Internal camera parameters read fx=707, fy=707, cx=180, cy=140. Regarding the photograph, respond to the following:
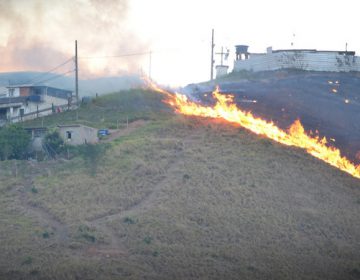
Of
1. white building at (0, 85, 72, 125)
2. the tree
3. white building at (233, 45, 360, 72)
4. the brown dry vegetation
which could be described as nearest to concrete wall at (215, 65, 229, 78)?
white building at (233, 45, 360, 72)

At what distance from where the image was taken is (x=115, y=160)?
56.3 metres

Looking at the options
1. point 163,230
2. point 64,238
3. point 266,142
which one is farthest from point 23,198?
point 266,142

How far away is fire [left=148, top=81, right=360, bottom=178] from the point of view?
5997 cm

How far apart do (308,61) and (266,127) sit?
23.8 meters

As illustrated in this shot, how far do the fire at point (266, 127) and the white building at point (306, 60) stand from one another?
13067 millimetres

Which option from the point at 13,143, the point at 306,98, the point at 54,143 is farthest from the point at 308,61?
the point at 13,143

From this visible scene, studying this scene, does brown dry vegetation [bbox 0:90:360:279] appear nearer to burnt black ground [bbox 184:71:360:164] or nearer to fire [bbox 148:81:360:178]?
fire [bbox 148:81:360:178]

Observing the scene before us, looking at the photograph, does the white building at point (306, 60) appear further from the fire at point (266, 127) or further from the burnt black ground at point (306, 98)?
the fire at point (266, 127)

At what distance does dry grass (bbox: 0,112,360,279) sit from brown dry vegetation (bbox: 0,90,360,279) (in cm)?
8

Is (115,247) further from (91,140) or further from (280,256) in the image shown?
(91,140)

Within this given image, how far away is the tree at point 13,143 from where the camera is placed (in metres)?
59.8

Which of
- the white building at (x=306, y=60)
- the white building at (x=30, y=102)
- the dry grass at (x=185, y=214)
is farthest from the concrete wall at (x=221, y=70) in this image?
the dry grass at (x=185, y=214)

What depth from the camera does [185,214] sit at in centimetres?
4703

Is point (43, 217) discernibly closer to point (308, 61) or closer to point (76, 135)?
point (76, 135)
